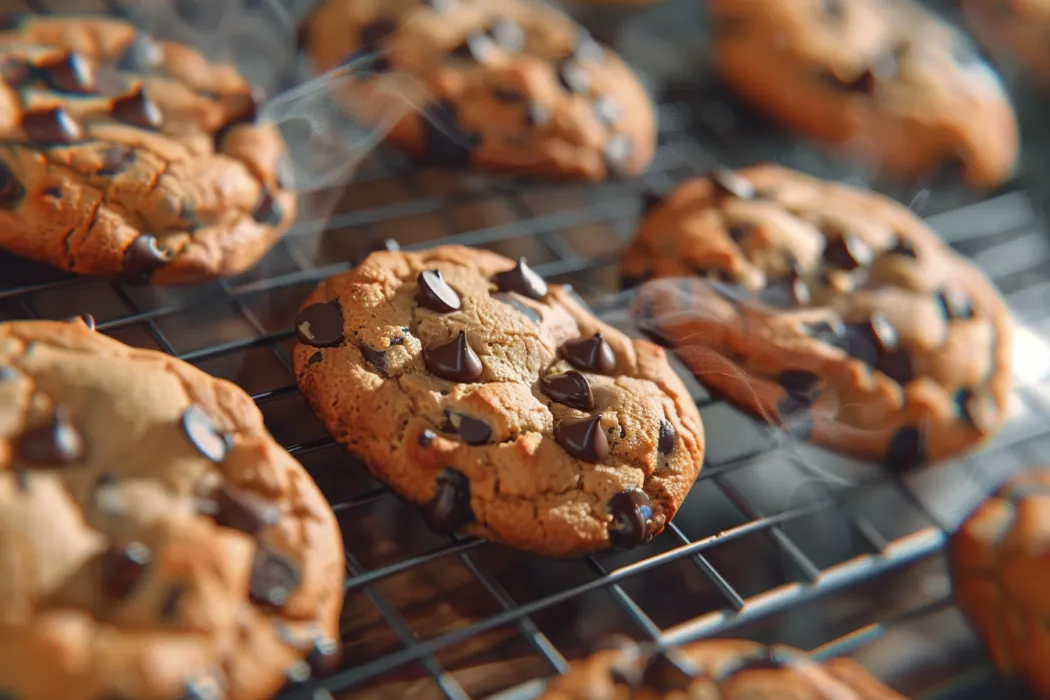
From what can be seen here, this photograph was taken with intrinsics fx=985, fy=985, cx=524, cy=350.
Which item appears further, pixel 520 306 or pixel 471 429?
pixel 520 306

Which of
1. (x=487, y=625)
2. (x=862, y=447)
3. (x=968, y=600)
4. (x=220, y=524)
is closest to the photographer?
(x=220, y=524)

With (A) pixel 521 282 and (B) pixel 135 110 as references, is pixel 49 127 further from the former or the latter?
(A) pixel 521 282

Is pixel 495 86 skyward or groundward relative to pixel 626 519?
skyward

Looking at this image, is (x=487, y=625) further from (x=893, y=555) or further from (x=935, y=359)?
(x=935, y=359)

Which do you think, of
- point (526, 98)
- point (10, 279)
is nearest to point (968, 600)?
point (526, 98)

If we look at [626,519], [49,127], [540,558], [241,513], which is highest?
[49,127]

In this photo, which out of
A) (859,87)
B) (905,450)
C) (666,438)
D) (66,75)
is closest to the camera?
(666,438)

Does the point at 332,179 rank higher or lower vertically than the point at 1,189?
lower

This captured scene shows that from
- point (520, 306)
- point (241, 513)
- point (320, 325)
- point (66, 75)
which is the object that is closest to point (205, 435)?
point (241, 513)
